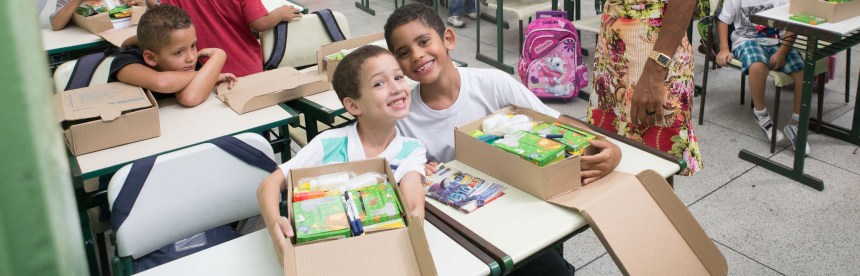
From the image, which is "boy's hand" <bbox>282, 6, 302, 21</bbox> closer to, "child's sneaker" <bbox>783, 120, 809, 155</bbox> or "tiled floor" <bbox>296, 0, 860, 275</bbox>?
"tiled floor" <bbox>296, 0, 860, 275</bbox>

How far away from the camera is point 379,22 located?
6.53m

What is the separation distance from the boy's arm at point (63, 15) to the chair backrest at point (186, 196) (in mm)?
2116

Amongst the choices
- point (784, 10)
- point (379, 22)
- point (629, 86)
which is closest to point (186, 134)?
point (629, 86)

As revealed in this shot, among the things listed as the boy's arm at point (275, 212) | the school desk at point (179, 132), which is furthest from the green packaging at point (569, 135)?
the school desk at point (179, 132)

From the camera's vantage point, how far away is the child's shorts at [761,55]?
11.8 feet

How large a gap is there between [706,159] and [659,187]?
2109mm

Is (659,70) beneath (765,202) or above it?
above

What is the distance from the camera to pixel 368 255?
54.0 inches

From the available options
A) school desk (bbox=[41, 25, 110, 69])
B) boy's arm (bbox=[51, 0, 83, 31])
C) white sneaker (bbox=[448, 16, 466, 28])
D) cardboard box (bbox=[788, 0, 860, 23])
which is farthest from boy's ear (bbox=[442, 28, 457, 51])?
white sneaker (bbox=[448, 16, 466, 28])

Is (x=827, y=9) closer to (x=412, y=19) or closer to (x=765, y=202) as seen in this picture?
(x=765, y=202)

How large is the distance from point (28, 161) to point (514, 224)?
1448 mm

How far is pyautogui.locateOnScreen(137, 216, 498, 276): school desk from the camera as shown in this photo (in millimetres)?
1466

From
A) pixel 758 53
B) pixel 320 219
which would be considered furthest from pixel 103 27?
pixel 758 53

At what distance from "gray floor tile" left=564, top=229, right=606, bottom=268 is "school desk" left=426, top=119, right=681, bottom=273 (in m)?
1.10
